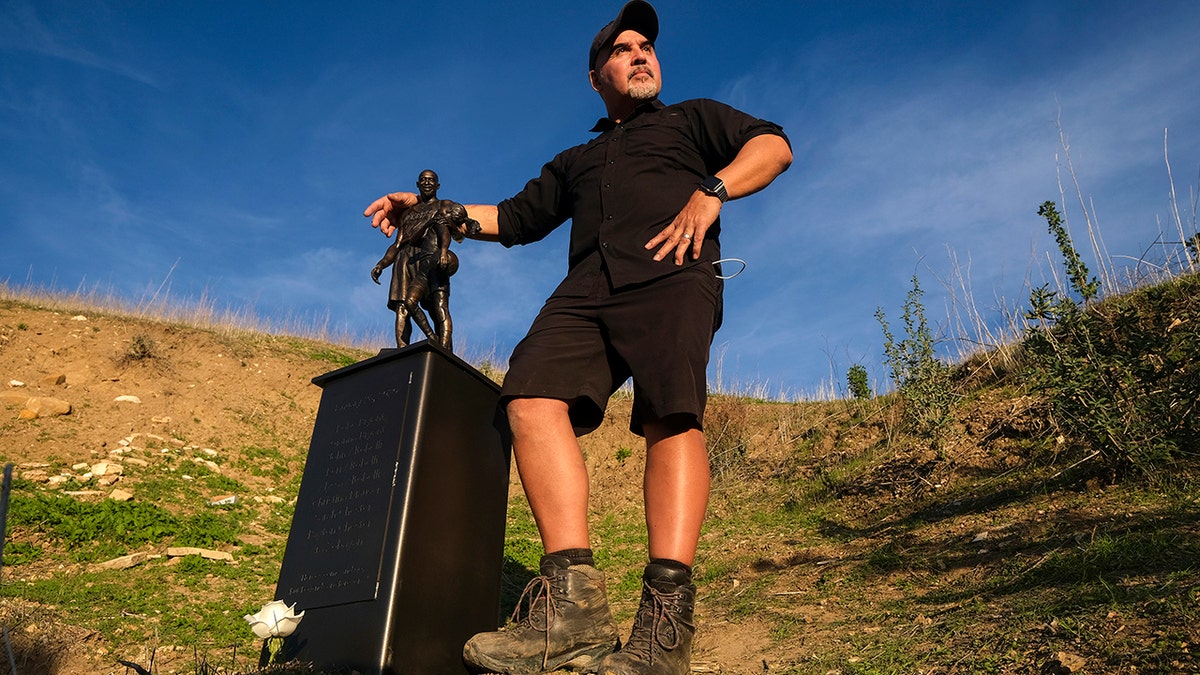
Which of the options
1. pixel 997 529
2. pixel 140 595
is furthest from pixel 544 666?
pixel 140 595

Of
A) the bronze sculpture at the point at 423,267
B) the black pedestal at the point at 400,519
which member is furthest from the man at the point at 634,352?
the bronze sculpture at the point at 423,267

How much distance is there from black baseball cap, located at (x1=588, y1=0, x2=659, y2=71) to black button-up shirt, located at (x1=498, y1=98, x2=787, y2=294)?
33 centimetres

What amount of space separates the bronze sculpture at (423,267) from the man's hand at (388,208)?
127mm

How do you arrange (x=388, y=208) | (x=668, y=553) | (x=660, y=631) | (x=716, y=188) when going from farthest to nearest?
(x=388, y=208)
(x=716, y=188)
(x=668, y=553)
(x=660, y=631)

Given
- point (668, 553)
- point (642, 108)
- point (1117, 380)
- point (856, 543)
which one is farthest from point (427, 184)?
point (1117, 380)

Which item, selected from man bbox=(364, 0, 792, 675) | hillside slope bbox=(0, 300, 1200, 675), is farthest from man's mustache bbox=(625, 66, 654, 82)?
hillside slope bbox=(0, 300, 1200, 675)

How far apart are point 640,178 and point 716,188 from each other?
15.6 inches

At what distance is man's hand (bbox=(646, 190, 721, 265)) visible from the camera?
281 cm

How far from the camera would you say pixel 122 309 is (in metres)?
11.5

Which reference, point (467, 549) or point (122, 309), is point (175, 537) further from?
point (122, 309)

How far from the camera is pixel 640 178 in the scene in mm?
3143

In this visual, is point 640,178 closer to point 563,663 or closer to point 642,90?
point 642,90

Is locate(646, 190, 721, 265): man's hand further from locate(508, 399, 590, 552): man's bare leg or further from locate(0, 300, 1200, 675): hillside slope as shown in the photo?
locate(0, 300, 1200, 675): hillside slope

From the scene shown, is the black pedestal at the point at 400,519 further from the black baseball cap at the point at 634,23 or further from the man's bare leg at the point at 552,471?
the black baseball cap at the point at 634,23
